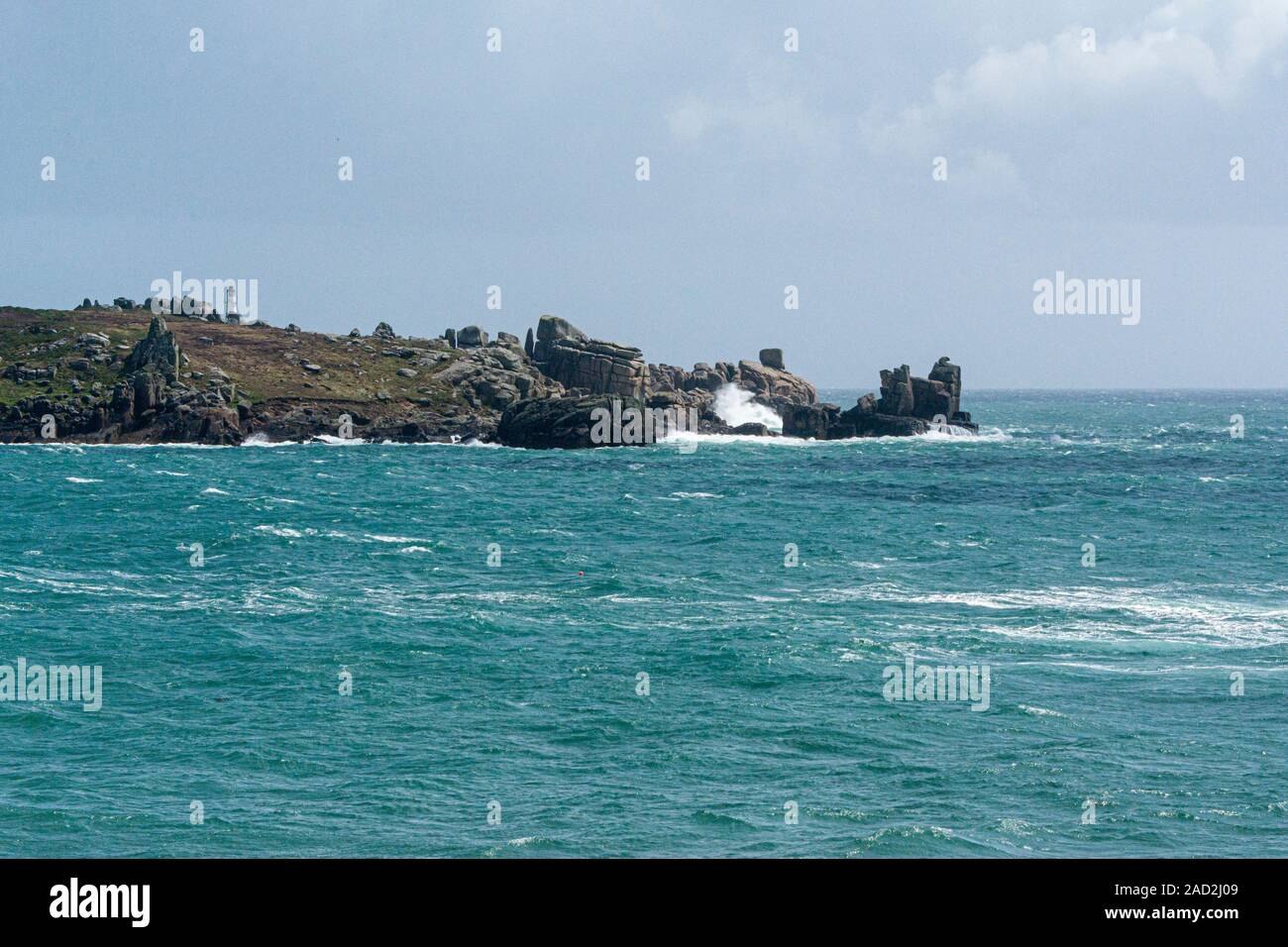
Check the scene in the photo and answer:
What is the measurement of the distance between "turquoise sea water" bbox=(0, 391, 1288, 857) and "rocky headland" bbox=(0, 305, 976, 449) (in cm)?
5844

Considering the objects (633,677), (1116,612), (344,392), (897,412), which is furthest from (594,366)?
(633,677)

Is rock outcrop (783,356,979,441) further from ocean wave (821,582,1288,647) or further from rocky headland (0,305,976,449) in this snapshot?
ocean wave (821,582,1288,647)

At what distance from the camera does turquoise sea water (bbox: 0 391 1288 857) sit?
3120cm

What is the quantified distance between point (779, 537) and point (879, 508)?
1772 cm

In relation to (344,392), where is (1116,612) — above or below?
below

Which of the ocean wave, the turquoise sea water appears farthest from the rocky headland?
the ocean wave

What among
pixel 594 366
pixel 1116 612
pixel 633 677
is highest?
pixel 594 366

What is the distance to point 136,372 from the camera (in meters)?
164

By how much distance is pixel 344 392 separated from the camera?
174125 millimetres

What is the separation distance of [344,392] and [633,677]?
136 meters

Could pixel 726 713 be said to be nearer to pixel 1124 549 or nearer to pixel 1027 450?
pixel 1124 549

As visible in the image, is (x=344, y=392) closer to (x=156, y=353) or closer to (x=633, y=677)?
(x=156, y=353)
